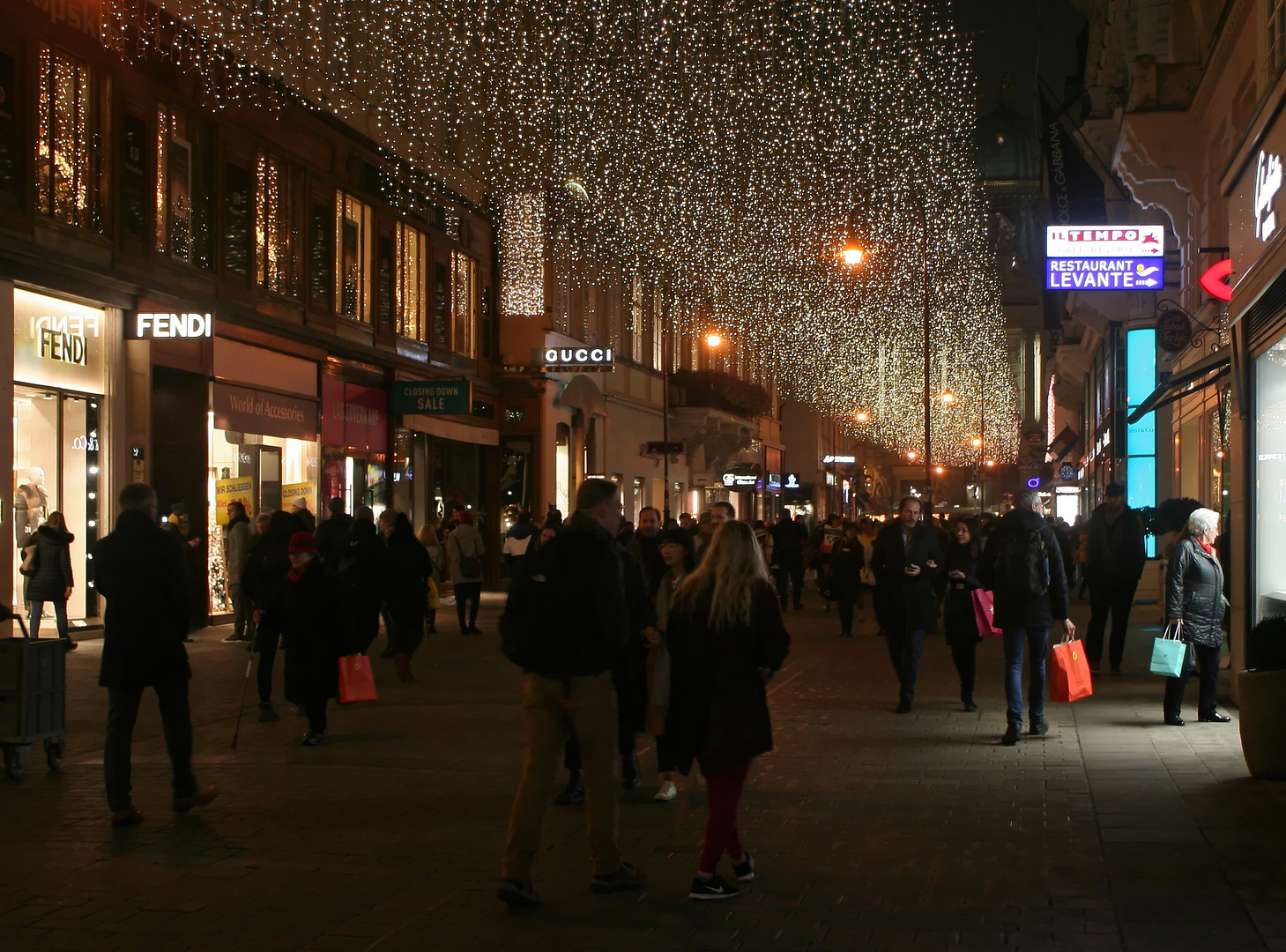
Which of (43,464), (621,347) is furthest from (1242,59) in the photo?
(621,347)

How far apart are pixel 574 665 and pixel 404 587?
861 centimetres

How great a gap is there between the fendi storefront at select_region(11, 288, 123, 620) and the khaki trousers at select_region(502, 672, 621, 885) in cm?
1237

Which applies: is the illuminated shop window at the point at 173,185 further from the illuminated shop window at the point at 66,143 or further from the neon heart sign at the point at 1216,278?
the neon heart sign at the point at 1216,278

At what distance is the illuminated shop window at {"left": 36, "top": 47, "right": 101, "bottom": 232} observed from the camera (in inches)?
671

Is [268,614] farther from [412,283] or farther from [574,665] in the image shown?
[412,283]

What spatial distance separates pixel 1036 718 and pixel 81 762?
22.5 ft

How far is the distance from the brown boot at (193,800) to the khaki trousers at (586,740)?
8.46ft

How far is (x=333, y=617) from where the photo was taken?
11195 mm

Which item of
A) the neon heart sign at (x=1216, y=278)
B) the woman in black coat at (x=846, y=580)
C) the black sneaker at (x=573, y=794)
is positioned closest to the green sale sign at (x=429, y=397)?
the woman in black coat at (x=846, y=580)

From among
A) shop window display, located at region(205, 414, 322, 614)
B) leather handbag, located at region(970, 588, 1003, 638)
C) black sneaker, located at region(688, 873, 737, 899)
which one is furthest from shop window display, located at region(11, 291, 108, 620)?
black sneaker, located at region(688, 873, 737, 899)

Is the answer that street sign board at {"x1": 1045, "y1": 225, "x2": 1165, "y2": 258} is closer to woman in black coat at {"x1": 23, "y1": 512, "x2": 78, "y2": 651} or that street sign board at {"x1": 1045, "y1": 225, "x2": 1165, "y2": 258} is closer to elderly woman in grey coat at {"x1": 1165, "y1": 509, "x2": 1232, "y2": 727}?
elderly woman in grey coat at {"x1": 1165, "y1": 509, "x2": 1232, "y2": 727}

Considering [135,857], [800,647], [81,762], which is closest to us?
[135,857]

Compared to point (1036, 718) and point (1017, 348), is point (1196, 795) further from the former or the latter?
point (1017, 348)

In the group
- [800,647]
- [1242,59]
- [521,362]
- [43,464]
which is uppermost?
[1242,59]
